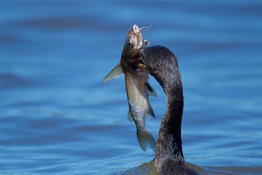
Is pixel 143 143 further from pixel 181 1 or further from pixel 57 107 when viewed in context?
pixel 181 1

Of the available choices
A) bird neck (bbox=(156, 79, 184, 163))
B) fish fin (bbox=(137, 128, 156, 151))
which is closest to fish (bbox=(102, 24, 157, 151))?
fish fin (bbox=(137, 128, 156, 151))

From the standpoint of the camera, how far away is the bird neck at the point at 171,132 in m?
7.75

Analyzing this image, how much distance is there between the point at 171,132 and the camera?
8070mm

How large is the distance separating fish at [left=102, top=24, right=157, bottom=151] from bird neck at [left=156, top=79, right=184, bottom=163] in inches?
12.9

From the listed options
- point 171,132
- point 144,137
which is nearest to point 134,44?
point 171,132

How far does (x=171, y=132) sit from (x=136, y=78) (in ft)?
1.86

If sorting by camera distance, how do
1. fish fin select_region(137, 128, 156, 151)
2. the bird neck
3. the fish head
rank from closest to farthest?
1. the bird neck
2. the fish head
3. fish fin select_region(137, 128, 156, 151)

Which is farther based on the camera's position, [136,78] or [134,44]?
[136,78]

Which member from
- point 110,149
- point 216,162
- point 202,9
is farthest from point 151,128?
point 202,9

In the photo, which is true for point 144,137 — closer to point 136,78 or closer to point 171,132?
point 171,132

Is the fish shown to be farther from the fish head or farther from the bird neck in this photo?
the bird neck

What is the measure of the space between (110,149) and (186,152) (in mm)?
899

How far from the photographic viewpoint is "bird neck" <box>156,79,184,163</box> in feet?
25.4

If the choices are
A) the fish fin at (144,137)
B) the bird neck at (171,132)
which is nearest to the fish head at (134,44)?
the bird neck at (171,132)
